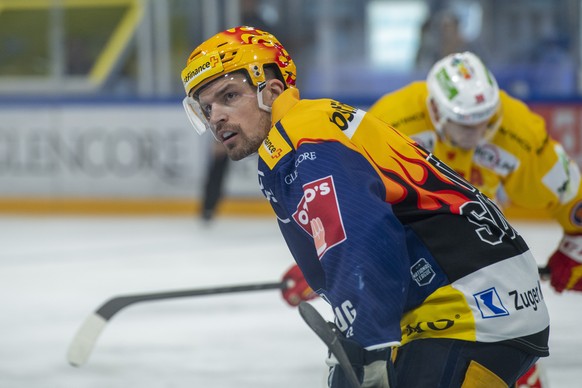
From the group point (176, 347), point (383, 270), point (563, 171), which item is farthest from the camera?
point (176, 347)

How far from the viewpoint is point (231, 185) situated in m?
7.88

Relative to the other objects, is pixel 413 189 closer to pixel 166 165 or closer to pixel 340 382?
pixel 340 382

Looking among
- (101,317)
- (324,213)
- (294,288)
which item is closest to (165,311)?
(101,317)

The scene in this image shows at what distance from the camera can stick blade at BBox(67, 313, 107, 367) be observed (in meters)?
3.19

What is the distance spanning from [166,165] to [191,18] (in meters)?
1.31

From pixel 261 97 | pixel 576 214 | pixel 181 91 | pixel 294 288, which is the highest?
pixel 261 97

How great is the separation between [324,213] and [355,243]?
0.07 metres

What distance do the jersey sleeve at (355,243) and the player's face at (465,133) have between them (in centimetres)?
162

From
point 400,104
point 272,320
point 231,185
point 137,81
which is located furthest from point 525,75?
point 400,104

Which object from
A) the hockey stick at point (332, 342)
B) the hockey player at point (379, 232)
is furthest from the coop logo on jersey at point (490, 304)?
the hockey stick at point (332, 342)

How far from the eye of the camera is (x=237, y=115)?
6.21 ft

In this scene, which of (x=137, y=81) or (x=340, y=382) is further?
(x=137, y=81)

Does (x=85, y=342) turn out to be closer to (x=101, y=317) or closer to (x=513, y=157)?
(x=101, y=317)

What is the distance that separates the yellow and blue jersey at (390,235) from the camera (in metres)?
1.65
